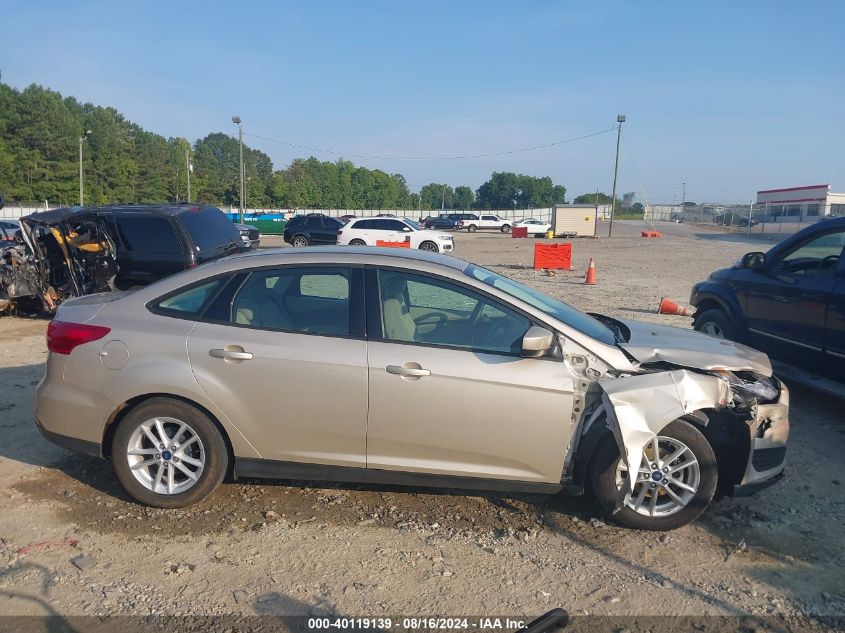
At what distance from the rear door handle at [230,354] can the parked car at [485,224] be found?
59.1 metres

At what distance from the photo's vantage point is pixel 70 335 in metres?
4.22

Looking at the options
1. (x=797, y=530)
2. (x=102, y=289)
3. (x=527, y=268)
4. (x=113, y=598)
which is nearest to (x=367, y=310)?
(x=113, y=598)

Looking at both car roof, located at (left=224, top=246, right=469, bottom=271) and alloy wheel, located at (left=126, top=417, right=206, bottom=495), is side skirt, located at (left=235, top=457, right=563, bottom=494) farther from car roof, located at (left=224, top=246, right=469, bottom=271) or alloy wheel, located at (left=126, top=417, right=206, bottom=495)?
car roof, located at (left=224, top=246, right=469, bottom=271)

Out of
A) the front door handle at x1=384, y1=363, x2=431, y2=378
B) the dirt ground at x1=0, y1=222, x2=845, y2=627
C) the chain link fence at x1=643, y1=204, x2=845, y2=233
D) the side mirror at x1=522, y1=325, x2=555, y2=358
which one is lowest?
the dirt ground at x1=0, y1=222, x2=845, y2=627

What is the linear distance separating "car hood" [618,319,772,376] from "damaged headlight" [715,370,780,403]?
1.7 inches

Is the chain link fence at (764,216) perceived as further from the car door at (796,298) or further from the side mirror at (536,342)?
the side mirror at (536,342)

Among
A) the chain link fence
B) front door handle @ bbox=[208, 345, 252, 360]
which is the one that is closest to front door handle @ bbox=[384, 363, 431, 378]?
front door handle @ bbox=[208, 345, 252, 360]

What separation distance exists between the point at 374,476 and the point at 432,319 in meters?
1.08

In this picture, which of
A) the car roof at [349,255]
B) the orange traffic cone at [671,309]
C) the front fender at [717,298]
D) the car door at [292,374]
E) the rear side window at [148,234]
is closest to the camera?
the car door at [292,374]

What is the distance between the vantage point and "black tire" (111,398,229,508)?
407 cm

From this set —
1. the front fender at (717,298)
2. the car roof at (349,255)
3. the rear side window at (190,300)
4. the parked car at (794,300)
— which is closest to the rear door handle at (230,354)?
the rear side window at (190,300)

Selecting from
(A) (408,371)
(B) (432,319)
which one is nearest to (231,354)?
(A) (408,371)

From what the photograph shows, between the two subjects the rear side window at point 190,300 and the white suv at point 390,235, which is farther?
the white suv at point 390,235

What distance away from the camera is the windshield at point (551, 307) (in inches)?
165
